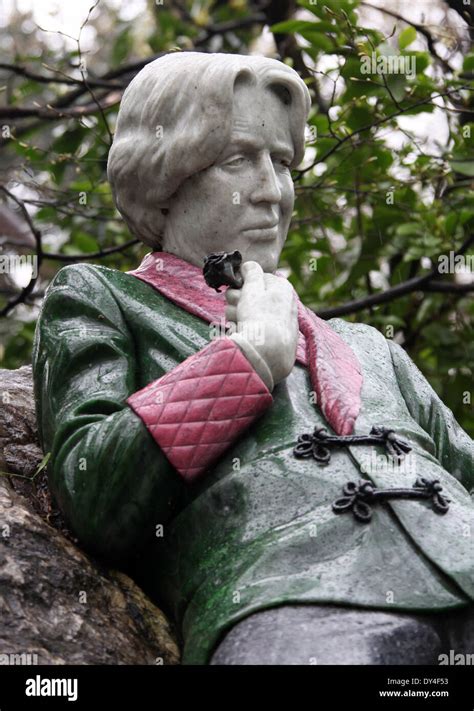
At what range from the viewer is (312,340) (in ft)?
13.6

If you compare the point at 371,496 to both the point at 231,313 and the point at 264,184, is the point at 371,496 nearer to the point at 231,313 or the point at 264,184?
the point at 231,313

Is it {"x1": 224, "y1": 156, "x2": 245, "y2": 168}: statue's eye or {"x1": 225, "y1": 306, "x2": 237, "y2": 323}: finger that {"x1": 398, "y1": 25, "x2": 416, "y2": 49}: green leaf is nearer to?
{"x1": 224, "y1": 156, "x2": 245, "y2": 168}: statue's eye

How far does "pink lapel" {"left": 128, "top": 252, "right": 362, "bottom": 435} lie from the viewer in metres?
3.97

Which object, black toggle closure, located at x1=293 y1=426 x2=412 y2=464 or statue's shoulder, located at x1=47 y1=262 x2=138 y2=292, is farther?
statue's shoulder, located at x1=47 y1=262 x2=138 y2=292

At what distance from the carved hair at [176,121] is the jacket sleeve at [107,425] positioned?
0.42 m

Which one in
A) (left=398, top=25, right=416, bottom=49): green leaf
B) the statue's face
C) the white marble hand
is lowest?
the white marble hand

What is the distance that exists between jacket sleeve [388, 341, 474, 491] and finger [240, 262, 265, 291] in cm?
67

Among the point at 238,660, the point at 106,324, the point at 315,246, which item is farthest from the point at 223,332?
the point at 315,246

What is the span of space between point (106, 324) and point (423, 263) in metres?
3.47

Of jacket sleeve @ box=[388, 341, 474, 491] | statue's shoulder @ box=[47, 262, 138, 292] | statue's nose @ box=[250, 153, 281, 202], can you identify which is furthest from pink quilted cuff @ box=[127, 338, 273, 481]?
jacket sleeve @ box=[388, 341, 474, 491]

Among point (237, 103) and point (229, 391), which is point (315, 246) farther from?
point (229, 391)

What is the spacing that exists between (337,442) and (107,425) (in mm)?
595

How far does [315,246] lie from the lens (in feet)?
23.5

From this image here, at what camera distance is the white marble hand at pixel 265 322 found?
12.5 ft
